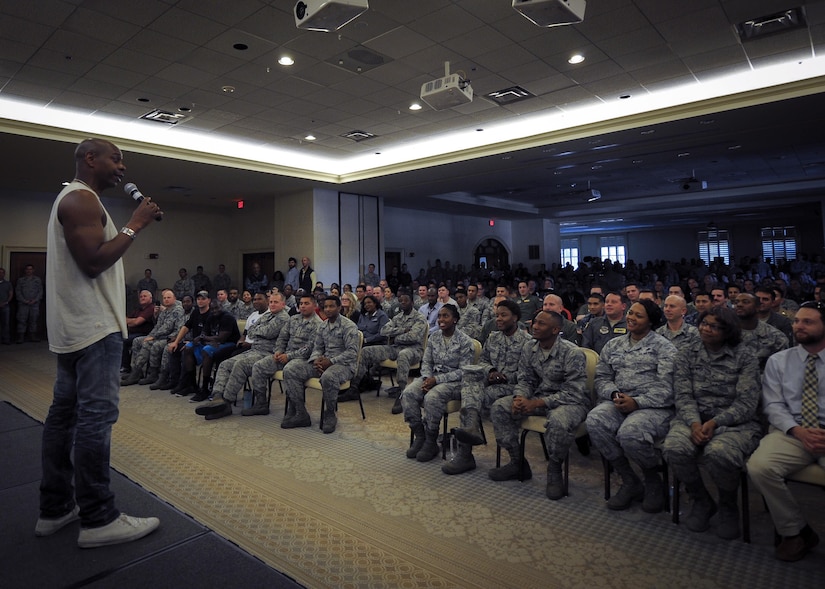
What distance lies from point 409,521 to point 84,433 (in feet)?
5.43

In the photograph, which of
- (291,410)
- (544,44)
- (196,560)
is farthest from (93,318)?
(544,44)

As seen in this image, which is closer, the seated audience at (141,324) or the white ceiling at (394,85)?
the white ceiling at (394,85)

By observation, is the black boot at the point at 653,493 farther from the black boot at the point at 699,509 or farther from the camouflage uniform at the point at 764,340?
the camouflage uniform at the point at 764,340

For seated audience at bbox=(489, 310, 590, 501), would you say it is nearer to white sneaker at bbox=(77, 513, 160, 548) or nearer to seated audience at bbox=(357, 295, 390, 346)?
white sneaker at bbox=(77, 513, 160, 548)

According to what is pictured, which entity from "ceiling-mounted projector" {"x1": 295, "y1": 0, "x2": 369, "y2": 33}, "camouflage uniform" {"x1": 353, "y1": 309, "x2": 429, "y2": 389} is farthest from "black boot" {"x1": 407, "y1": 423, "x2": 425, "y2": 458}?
"ceiling-mounted projector" {"x1": 295, "y1": 0, "x2": 369, "y2": 33}

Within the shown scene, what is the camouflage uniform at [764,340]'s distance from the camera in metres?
3.38

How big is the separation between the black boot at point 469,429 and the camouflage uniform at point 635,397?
2.42ft

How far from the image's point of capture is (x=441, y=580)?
86.4 inches

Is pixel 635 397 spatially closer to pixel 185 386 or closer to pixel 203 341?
pixel 203 341

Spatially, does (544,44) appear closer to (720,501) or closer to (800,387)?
(800,387)

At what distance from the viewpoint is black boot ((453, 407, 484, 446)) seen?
3.31m

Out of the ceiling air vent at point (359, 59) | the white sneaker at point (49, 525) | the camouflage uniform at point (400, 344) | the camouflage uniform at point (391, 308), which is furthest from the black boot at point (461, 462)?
the ceiling air vent at point (359, 59)

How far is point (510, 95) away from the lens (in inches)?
269

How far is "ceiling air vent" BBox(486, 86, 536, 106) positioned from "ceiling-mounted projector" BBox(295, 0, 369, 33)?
3380 mm
